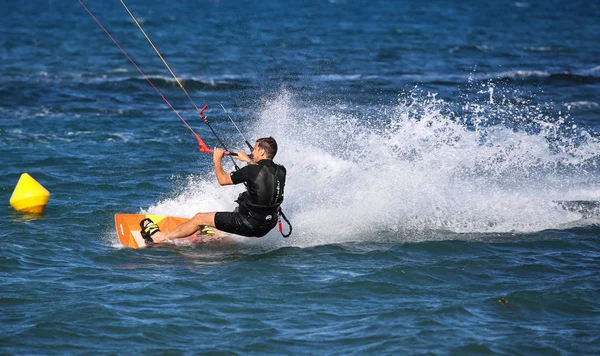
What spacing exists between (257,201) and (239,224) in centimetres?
41

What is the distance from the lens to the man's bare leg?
10.6 meters

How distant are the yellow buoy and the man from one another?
125 inches

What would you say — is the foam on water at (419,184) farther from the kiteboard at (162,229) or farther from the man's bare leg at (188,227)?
the man's bare leg at (188,227)

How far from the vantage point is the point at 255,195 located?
33.8ft

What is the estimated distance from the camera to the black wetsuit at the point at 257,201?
1020 cm

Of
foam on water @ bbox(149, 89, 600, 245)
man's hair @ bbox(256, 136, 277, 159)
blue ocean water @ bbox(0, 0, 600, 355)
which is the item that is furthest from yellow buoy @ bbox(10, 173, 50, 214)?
man's hair @ bbox(256, 136, 277, 159)

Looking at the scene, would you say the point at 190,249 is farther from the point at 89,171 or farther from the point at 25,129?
the point at 25,129

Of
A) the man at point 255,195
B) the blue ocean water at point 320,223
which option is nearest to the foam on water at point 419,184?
the blue ocean water at point 320,223

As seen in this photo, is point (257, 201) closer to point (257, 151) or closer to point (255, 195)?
point (255, 195)

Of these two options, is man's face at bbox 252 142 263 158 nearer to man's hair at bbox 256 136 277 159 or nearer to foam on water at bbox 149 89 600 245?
man's hair at bbox 256 136 277 159

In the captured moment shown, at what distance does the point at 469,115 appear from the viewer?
20453 mm

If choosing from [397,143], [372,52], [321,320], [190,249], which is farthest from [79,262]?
[372,52]

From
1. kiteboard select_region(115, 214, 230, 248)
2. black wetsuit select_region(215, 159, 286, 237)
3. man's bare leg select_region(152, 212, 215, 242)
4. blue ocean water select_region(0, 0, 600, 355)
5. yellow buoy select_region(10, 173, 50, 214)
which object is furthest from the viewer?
yellow buoy select_region(10, 173, 50, 214)

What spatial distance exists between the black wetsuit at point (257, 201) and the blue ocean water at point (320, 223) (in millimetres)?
436
